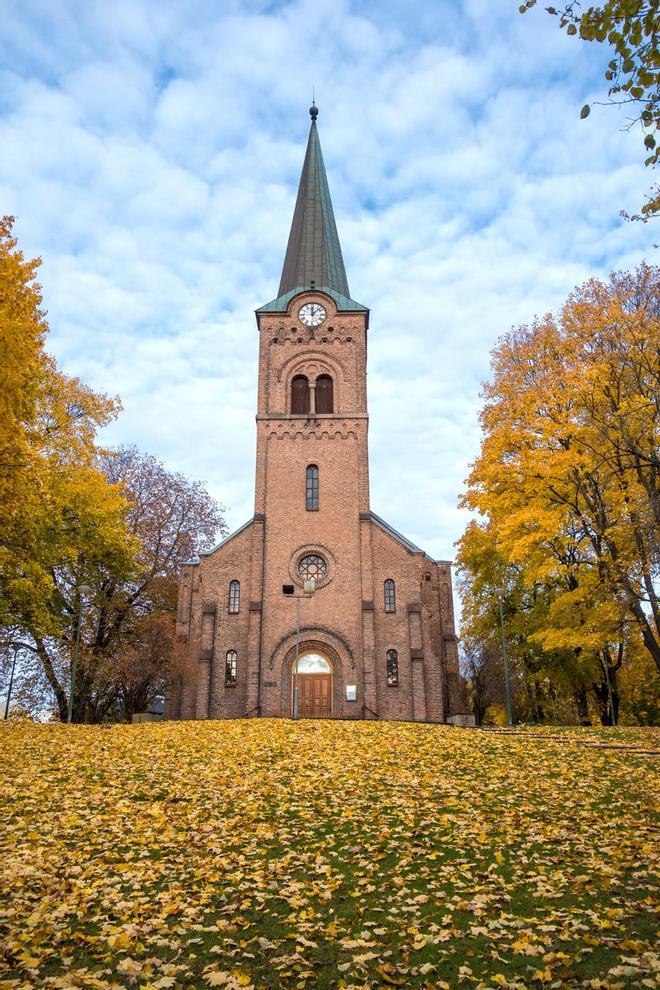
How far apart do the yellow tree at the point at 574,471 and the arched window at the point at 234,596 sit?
11.0 metres

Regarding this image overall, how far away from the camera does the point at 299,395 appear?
33625mm

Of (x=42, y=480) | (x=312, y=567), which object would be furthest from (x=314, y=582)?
(x=42, y=480)

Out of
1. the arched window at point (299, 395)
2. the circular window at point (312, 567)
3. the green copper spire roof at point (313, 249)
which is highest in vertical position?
the green copper spire roof at point (313, 249)

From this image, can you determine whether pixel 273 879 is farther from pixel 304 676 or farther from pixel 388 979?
pixel 304 676

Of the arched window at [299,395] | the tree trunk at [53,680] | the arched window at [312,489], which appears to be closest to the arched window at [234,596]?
the arched window at [312,489]

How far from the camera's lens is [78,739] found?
688 inches

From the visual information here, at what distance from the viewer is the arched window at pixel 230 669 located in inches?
1146

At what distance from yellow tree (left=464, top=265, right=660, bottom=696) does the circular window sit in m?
8.24

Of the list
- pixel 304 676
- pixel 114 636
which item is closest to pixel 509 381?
pixel 304 676

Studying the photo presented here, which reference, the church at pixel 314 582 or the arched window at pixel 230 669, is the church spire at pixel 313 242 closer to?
the church at pixel 314 582

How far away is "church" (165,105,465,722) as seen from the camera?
2866 centimetres

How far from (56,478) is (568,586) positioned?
18.6 metres

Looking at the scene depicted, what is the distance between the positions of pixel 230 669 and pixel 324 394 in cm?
1282

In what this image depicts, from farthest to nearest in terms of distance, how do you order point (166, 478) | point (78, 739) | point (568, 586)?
point (166, 478)
point (568, 586)
point (78, 739)
